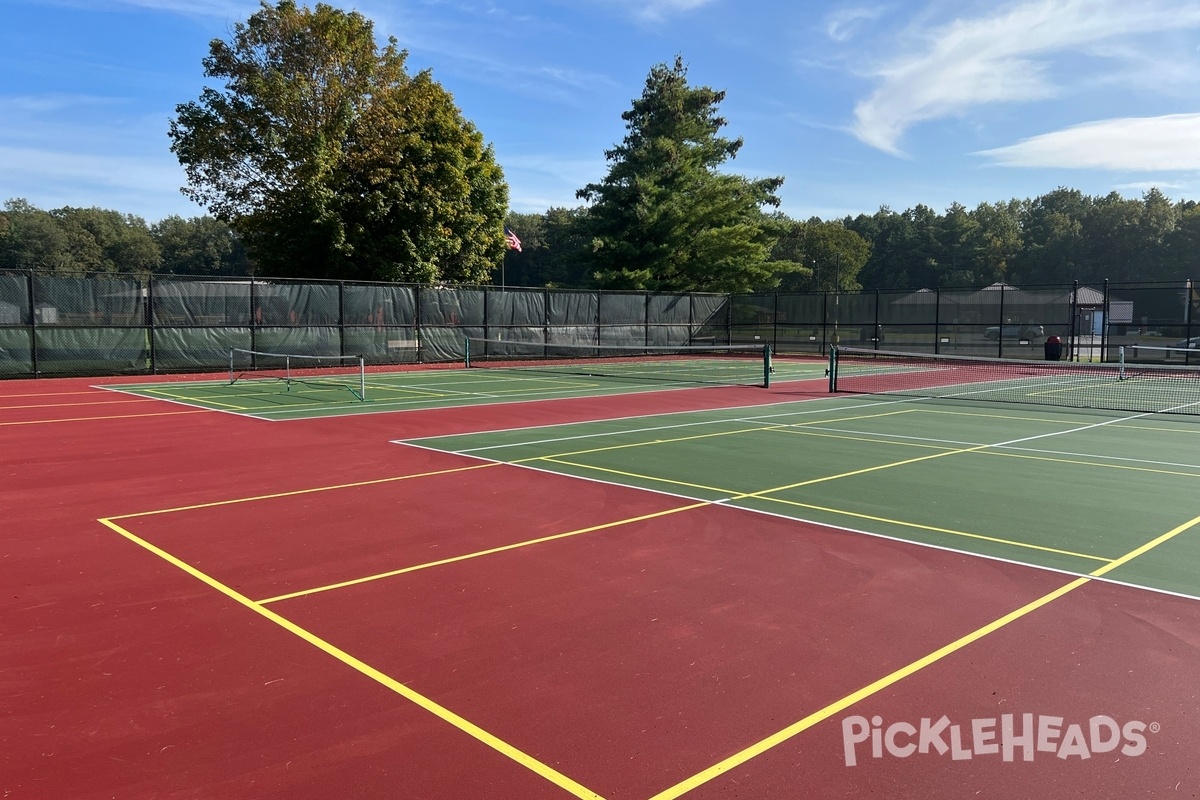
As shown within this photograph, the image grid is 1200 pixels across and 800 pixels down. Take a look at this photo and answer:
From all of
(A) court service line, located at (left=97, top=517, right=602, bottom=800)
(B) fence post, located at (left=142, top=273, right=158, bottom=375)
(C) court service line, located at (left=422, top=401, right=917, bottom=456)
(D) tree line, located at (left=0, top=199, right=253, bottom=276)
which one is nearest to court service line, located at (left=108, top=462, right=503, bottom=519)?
(C) court service line, located at (left=422, top=401, right=917, bottom=456)

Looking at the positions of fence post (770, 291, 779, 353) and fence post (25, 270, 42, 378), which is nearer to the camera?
fence post (25, 270, 42, 378)

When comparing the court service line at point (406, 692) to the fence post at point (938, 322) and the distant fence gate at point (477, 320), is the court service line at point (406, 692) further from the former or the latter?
the fence post at point (938, 322)

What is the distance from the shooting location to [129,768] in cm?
333

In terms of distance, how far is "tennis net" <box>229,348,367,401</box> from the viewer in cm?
2266

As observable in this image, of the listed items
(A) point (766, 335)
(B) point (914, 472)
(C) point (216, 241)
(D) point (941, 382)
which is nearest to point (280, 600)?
(B) point (914, 472)

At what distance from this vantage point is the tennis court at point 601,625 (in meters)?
3.37

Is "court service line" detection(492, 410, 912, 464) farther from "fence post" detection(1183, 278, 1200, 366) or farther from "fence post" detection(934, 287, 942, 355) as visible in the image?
"fence post" detection(934, 287, 942, 355)

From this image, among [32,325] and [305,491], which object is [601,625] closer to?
[305,491]

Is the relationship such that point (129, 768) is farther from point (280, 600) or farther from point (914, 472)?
point (914, 472)

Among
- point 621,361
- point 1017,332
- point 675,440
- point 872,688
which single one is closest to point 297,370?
point 621,361

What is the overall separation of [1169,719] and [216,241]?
115 meters

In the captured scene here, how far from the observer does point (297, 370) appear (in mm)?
27125

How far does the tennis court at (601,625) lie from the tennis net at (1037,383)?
27.7 feet

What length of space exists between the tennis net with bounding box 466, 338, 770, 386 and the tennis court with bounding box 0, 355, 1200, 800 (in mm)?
15521
